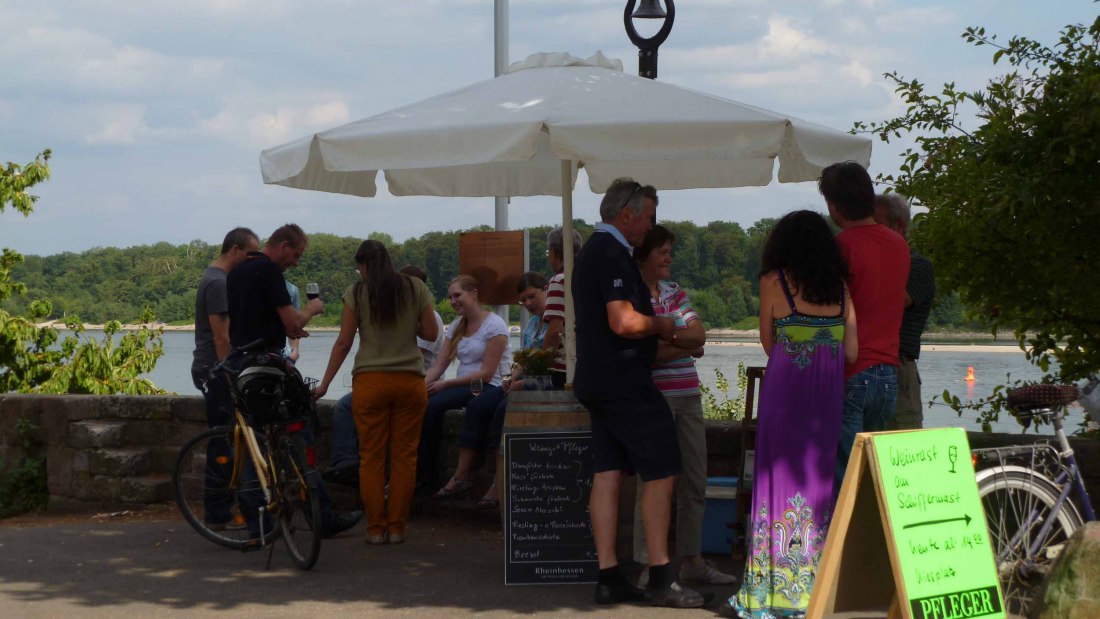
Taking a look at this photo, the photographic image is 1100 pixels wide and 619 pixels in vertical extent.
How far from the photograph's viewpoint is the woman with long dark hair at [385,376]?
7441mm

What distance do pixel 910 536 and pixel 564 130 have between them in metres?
2.32

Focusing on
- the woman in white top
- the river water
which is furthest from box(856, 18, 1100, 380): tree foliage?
the woman in white top

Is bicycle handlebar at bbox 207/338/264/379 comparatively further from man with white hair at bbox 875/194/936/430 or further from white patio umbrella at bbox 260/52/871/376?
man with white hair at bbox 875/194/936/430

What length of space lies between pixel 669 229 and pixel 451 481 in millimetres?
2582

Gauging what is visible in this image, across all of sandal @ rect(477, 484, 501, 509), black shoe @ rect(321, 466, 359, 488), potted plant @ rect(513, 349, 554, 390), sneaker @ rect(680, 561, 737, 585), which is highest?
potted plant @ rect(513, 349, 554, 390)

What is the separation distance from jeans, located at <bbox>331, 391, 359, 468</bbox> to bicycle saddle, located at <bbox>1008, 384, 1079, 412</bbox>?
4.01 m

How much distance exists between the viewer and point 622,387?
584 cm

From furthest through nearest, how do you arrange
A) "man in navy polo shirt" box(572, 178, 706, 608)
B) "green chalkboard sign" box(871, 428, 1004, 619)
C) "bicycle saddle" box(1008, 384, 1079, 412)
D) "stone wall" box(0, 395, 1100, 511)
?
"stone wall" box(0, 395, 1100, 511), "bicycle saddle" box(1008, 384, 1079, 412), "man in navy polo shirt" box(572, 178, 706, 608), "green chalkboard sign" box(871, 428, 1004, 619)

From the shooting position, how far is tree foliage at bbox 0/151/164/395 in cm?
1341

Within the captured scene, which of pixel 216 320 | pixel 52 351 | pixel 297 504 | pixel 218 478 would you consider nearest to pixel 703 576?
pixel 297 504

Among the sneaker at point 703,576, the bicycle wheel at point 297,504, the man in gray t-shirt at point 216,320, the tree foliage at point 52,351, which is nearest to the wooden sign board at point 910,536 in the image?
the sneaker at point 703,576

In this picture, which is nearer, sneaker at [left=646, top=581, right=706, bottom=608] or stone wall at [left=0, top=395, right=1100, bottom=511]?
sneaker at [left=646, top=581, right=706, bottom=608]

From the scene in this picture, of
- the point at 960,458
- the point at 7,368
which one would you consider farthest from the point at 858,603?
the point at 7,368

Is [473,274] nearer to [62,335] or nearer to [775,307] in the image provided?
[775,307]
